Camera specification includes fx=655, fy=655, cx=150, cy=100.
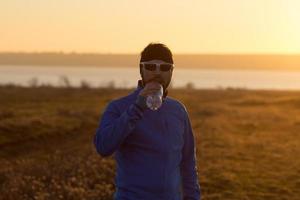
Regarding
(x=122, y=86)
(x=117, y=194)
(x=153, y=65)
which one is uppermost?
(x=153, y=65)

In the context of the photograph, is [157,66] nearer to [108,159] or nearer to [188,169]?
[188,169]

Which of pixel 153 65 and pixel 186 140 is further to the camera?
pixel 186 140

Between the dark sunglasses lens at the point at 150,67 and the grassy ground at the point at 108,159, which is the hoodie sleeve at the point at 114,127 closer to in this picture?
the dark sunglasses lens at the point at 150,67

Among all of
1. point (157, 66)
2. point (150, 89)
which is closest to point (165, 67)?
point (157, 66)

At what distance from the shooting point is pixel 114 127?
384 cm

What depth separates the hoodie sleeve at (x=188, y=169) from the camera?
4301mm

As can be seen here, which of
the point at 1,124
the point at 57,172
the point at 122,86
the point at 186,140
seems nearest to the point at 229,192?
the point at 57,172

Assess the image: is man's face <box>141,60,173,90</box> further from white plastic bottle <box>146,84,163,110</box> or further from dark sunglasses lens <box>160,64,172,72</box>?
white plastic bottle <box>146,84,163,110</box>

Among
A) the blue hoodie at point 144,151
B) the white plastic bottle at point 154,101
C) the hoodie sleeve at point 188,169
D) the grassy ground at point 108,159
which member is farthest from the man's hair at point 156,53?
the grassy ground at point 108,159

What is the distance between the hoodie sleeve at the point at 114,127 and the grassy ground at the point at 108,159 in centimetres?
570

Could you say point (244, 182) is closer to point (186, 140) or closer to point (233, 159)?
point (233, 159)

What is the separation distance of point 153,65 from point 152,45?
0.61 feet

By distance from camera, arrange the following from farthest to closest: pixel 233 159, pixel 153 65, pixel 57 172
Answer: pixel 233 159, pixel 57 172, pixel 153 65

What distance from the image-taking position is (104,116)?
4012mm
